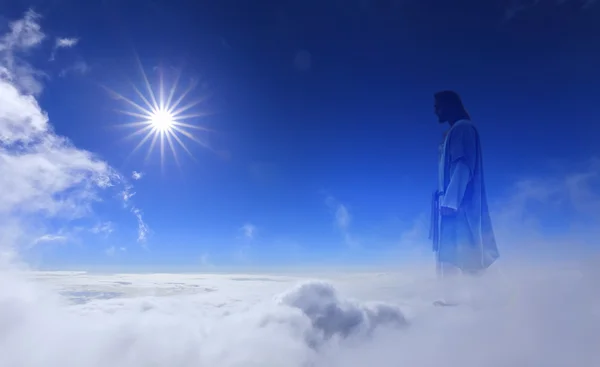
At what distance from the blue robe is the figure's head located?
0.30 metres

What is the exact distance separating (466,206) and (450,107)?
7.21ft

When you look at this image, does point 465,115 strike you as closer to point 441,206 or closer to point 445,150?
point 445,150

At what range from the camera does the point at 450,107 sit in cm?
767

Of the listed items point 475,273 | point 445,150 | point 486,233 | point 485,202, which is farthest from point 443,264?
point 445,150

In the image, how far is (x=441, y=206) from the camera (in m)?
7.38

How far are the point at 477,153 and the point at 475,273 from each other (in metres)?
2.50

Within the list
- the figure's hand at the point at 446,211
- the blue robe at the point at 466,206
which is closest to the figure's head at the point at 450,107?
the blue robe at the point at 466,206

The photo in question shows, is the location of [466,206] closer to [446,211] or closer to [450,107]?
[446,211]

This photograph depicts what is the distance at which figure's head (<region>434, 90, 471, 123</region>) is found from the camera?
7.62 m

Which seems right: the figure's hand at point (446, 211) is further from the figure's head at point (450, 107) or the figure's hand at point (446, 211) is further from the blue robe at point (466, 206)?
the figure's head at point (450, 107)

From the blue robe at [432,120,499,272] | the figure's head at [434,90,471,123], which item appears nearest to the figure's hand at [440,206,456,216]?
the blue robe at [432,120,499,272]

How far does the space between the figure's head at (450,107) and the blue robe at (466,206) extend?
30cm

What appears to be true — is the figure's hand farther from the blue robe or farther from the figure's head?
the figure's head

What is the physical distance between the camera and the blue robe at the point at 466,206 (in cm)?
716
